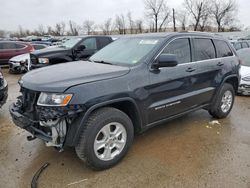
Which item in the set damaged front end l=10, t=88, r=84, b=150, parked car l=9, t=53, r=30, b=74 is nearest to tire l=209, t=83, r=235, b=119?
damaged front end l=10, t=88, r=84, b=150

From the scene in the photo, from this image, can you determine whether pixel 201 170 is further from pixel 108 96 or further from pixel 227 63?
pixel 227 63

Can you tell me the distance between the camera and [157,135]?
416 cm

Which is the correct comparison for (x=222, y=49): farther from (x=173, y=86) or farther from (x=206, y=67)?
(x=173, y=86)

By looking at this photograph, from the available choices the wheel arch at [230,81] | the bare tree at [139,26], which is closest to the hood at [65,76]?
the wheel arch at [230,81]

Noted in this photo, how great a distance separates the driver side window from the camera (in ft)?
29.1

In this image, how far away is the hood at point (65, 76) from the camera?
2.72 metres

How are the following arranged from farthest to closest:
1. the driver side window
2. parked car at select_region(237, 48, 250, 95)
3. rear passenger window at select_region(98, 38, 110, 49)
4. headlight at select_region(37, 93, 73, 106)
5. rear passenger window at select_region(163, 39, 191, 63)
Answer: rear passenger window at select_region(98, 38, 110, 49) < the driver side window < parked car at select_region(237, 48, 250, 95) < rear passenger window at select_region(163, 39, 191, 63) < headlight at select_region(37, 93, 73, 106)

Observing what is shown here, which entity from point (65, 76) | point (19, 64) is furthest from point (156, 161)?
point (19, 64)

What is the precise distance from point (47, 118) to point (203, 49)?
308cm

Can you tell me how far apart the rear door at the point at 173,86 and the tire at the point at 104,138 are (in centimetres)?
48

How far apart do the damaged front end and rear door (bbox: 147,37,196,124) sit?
1195 mm

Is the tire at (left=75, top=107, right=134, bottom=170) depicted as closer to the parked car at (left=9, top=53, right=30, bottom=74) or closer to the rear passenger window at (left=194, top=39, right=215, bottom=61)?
the rear passenger window at (left=194, top=39, right=215, bottom=61)

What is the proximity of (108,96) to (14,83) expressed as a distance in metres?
7.33

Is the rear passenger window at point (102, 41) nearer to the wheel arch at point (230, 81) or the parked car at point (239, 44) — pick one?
the wheel arch at point (230, 81)
